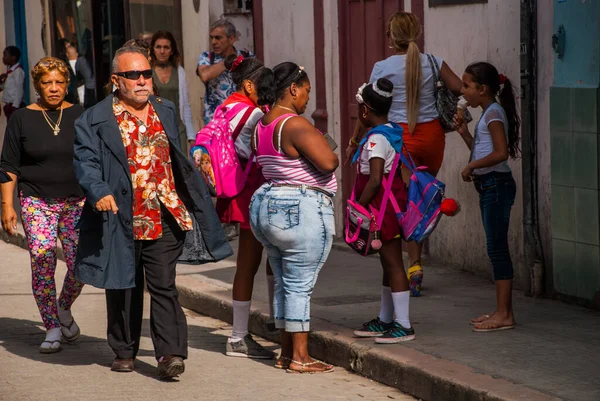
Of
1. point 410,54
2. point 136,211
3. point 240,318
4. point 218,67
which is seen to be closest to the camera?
point 136,211

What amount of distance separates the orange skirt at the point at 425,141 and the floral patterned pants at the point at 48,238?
217 cm

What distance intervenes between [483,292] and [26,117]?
327cm

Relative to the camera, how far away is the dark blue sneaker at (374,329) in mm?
7531

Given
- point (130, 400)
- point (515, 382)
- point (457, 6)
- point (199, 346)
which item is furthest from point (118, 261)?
point (457, 6)

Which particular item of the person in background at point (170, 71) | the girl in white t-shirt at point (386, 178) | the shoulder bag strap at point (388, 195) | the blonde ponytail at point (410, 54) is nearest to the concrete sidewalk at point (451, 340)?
the girl in white t-shirt at point (386, 178)

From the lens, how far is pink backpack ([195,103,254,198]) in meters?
7.55

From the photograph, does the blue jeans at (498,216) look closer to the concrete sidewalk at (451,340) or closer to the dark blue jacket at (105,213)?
the concrete sidewalk at (451,340)

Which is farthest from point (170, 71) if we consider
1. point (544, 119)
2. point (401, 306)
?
point (401, 306)

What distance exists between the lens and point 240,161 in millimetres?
7602

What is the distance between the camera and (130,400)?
671cm

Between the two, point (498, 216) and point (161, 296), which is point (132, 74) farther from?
point (498, 216)

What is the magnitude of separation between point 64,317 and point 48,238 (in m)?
0.55

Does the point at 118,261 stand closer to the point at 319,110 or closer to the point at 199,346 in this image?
the point at 199,346

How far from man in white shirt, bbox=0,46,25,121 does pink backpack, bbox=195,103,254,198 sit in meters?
14.1
